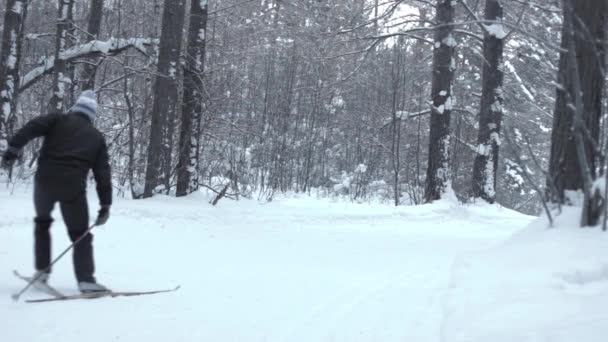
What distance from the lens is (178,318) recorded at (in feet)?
15.0

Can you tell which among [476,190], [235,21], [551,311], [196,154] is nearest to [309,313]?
[551,311]

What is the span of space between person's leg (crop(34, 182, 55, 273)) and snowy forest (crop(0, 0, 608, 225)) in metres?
4.20

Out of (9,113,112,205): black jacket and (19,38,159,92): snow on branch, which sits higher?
(19,38,159,92): snow on branch

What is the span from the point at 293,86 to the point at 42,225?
21.1 meters

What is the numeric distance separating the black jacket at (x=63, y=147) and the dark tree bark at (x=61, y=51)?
7962mm

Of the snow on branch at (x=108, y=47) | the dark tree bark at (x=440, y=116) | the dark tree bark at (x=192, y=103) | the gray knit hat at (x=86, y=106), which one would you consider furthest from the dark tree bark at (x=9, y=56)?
the dark tree bark at (x=440, y=116)

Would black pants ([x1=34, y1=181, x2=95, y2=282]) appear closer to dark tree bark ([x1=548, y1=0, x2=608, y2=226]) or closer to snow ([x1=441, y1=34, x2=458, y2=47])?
dark tree bark ([x1=548, y1=0, x2=608, y2=226])

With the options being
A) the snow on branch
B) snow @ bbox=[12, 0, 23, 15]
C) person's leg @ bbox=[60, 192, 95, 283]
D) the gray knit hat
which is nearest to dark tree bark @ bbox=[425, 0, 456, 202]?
the snow on branch

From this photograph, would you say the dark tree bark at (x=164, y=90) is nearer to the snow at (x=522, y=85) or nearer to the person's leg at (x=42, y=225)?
the person's leg at (x=42, y=225)

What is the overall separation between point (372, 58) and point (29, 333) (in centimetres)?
2584

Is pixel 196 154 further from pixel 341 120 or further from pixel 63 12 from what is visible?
pixel 341 120

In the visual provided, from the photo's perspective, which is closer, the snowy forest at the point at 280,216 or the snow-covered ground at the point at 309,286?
the snow-covered ground at the point at 309,286

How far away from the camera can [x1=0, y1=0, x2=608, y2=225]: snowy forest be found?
6055 millimetres

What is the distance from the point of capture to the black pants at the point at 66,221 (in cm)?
519
